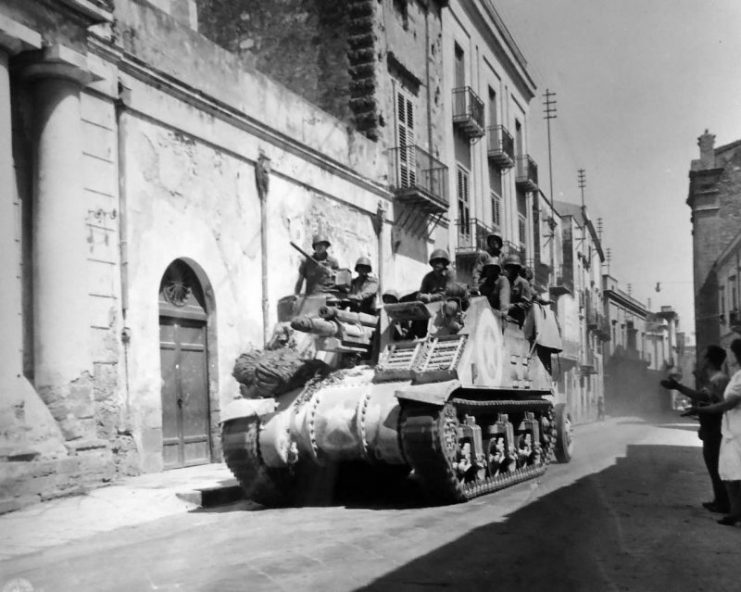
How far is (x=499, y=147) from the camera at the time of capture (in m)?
26.6

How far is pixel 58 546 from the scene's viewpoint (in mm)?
6785

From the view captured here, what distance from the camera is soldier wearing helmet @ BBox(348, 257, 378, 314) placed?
984 centimetres

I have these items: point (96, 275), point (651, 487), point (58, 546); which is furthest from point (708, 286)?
point (58, 546)

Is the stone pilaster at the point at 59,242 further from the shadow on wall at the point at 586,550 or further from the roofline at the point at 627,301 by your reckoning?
→ the roofline at the point at 627,301

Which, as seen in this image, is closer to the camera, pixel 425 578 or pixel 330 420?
pixel 425 578

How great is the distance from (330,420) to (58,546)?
256cm

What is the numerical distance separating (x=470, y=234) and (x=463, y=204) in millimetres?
797

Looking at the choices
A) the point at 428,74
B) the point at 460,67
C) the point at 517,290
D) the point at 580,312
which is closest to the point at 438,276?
the point at 517,290

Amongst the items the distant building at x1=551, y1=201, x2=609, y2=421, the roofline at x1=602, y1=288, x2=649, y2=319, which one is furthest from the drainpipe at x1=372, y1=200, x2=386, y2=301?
the roofline at x1=602, y1=288, x2=649, y2=319

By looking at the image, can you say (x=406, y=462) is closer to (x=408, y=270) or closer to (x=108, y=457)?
(x=108, y=457)

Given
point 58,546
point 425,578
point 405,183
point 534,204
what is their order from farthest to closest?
point 534,204 < point 405,183 < point 58,546 < point 425,578

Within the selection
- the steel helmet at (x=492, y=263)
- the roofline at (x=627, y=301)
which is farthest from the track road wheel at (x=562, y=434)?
the roofline at (x=627, y=301)

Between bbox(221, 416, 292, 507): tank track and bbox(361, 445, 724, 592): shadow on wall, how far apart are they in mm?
2349

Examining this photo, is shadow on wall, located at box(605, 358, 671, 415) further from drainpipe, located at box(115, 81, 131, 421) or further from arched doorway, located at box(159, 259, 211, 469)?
drainpipe, located at box(115, 81, 131, 421)
